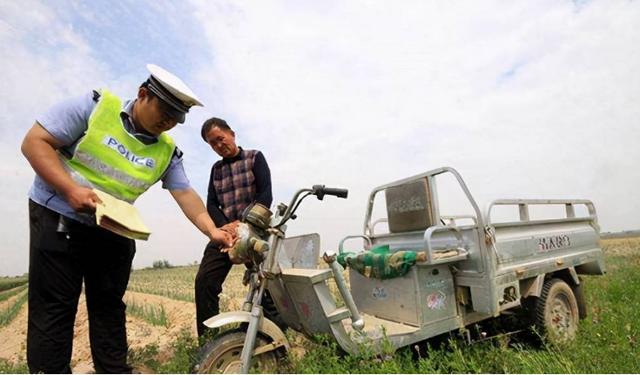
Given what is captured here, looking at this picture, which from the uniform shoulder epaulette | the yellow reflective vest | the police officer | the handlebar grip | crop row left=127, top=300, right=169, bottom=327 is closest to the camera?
the police officer

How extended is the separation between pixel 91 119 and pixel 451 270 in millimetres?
3114

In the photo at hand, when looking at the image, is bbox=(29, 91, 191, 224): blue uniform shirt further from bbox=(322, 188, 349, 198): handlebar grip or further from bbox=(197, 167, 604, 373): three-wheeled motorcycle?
bbox=(322, 188, 349, 198): handlebar grip

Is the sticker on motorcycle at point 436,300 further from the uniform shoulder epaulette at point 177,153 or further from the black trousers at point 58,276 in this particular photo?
the black trousers at point 58,276

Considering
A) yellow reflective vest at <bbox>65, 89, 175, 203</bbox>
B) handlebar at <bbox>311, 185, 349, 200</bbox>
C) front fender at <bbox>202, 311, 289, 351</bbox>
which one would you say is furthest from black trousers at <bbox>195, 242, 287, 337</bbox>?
handlebar at <bbox>311, 185, 349, 200</bbox>

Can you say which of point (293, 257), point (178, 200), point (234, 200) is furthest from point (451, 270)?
point (178, 200)

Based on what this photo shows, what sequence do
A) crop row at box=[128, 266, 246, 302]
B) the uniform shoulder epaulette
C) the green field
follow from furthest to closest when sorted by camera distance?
crop row at box=[128, 266, 246, 302] → the uniform shoulder epaulette → the green field

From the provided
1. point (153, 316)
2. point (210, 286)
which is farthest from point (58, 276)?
point (153, 316)

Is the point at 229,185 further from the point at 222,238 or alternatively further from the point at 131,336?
the point at 131,336

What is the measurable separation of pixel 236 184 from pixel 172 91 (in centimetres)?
147

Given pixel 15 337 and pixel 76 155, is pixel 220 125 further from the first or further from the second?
pixel 15 337

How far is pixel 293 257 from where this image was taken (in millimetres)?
3141

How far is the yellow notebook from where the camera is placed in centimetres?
200

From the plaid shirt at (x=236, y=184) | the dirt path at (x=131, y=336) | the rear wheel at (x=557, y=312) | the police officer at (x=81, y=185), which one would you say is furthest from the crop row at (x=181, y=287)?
the rear wheel at (x=557, y=312)

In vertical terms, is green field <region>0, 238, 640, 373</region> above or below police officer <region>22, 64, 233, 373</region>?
below
